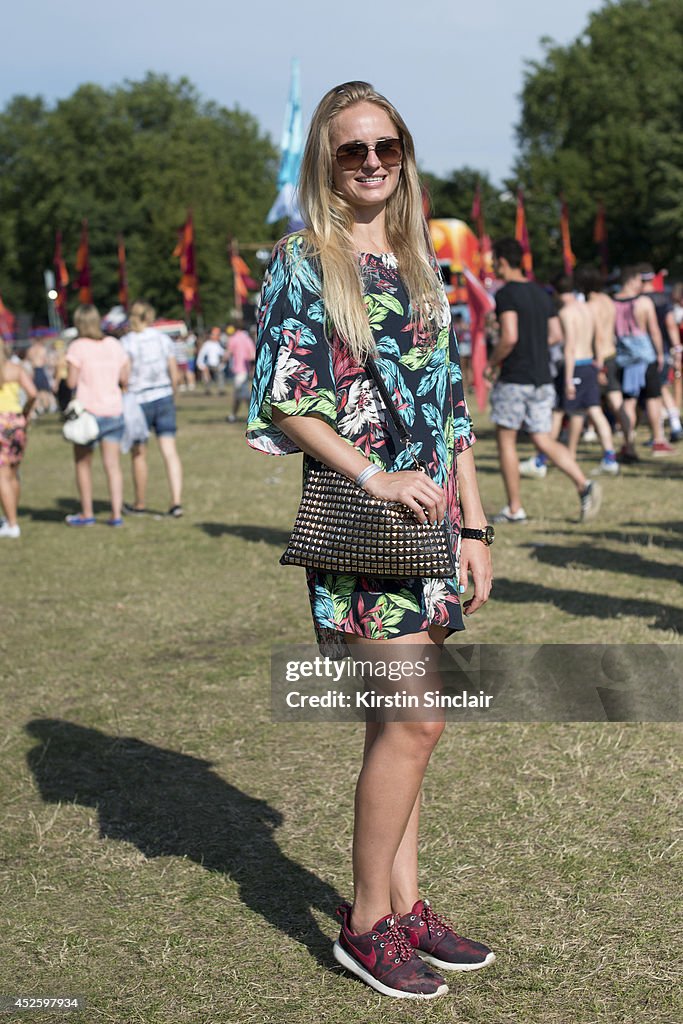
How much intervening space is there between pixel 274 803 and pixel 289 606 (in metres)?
3.16

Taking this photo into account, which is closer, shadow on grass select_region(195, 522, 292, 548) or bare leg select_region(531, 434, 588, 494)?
bare leg select_region(531, 434, 588, 494)

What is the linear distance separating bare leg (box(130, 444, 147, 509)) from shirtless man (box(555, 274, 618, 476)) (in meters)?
3.89

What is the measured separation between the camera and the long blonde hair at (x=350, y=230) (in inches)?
110

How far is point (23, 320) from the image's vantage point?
77.5 metres

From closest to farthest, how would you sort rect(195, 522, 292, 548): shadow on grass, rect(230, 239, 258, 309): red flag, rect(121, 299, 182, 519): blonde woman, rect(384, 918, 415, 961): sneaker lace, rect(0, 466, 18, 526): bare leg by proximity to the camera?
rect(384, 918, 415, 961): sneaker lace < rect(195, 522, 292, 548): shadow on grass < rect(0, 466, 18, 526): bare leg < rect(121, 299, 182, 519): blonde woman < rect(230, 239, 258, 309): red flag

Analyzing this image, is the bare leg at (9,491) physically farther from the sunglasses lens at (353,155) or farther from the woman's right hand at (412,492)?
the woman's right hand at (412,492)

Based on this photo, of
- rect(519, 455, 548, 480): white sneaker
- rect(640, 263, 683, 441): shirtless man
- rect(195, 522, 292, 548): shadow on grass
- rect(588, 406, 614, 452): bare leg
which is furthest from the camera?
rect(640, 263, 683, 441): shirtless man

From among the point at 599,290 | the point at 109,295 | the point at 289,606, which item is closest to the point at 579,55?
the point at 109,295

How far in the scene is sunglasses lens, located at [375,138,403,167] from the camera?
9.53ft

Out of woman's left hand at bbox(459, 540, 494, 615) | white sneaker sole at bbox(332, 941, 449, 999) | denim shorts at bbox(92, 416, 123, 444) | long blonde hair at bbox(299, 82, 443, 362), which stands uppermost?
long blonde hair at bbox(299, 82, 443, 362)

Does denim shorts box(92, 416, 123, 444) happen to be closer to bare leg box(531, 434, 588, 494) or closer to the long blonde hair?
bare leg box(531, 434, 588, 494)

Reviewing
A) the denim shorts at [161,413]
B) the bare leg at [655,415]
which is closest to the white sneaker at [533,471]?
the bare leg at [655,415]

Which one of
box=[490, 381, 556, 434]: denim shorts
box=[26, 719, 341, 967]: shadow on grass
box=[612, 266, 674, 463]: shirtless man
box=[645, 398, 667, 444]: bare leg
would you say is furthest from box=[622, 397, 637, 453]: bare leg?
box=[26, 719, 341, 967]: shadow on grass
